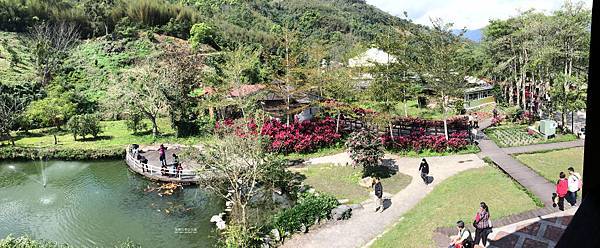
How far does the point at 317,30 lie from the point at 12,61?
56.4 meters

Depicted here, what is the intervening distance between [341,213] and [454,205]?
Result: 314 cm

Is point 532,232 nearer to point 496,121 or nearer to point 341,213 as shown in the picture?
point 341,213

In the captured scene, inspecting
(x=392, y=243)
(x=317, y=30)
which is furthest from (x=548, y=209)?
(x=317, y=30)

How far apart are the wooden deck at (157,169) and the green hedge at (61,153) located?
110 centimetres

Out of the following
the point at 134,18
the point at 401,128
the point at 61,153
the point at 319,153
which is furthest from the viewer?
the point at 134,18

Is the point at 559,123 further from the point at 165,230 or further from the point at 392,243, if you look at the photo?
the point at 165,230

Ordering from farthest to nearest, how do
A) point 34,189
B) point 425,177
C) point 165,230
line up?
point 34,189 → point 425,177 → point 165,230

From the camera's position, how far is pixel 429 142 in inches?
730

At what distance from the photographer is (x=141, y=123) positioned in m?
26.6

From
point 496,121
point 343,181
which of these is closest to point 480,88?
point 496,121

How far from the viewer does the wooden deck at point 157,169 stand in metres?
17.3

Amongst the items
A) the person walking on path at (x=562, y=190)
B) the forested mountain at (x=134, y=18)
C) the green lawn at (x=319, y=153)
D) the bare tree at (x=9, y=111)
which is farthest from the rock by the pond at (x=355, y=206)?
the bare tree at (x=9, y=111)

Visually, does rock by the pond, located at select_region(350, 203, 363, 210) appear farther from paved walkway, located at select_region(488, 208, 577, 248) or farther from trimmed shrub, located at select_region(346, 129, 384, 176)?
paved walkway, located at select_region(488, 208, 577, 248)

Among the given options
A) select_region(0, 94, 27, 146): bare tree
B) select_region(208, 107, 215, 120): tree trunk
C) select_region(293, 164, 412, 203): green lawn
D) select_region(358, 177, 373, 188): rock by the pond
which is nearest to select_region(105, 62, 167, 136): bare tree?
select_region(208, 107, 215, 120): tree trunk
